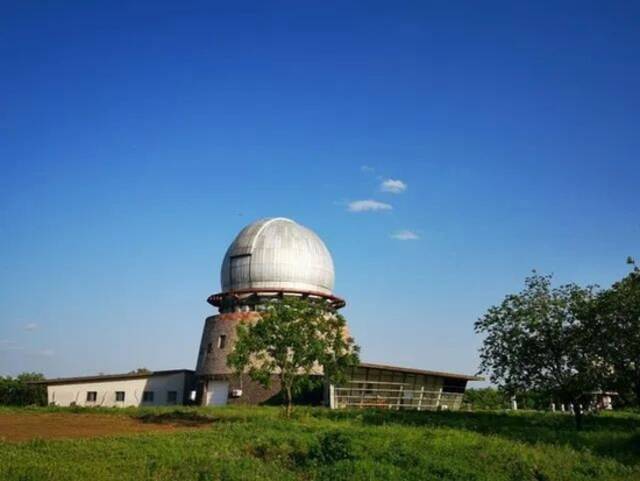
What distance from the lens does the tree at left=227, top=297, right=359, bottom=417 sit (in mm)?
32812

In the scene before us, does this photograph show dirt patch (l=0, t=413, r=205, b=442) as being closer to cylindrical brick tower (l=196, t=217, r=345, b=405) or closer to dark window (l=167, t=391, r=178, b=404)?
cylindrical brick tower (l=196, t=217, r=345, b=405)

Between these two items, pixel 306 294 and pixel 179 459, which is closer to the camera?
pixel 179 459

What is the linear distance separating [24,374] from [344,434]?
62.1 meters

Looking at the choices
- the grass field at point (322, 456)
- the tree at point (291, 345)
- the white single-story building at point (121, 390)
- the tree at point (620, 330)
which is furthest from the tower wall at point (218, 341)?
the tree at point (620, 330)

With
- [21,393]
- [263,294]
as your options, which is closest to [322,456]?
[263,294]

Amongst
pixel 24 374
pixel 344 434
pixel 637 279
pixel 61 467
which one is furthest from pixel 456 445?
pixel 24 374

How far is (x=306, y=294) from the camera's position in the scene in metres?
47.9

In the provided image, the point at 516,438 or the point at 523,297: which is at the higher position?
the point at 523,297

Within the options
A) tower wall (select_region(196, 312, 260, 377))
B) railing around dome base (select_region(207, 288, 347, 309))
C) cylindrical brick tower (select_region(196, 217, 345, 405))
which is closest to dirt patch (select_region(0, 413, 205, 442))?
tower wall (select_region(196, 312, 260, 377))

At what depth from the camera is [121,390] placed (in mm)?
51094

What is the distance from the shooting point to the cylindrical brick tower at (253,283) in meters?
46.8

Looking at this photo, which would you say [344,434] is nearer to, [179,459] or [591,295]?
[179,459]

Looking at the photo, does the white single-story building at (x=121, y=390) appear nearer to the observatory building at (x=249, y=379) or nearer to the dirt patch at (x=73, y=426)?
the observatory building at (x=249, y=379)

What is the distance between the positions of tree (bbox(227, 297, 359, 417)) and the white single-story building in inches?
785
